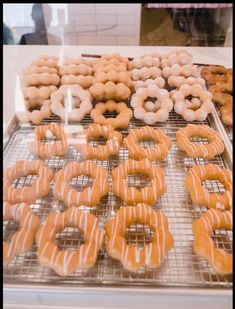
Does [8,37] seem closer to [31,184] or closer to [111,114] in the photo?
[111,114]

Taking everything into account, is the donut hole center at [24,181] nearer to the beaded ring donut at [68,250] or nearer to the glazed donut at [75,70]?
the beaded ring donut at [68,250]

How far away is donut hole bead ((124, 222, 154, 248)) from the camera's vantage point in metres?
1.12

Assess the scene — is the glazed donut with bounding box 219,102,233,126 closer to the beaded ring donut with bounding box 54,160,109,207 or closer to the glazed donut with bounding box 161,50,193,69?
the glazed donut with bounding box 161,50,193,69

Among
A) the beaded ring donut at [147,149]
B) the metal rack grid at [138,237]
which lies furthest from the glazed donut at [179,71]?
the metal rack grid at [138,237]

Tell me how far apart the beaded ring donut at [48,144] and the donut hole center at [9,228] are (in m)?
0.40

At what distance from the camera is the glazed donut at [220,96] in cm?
177

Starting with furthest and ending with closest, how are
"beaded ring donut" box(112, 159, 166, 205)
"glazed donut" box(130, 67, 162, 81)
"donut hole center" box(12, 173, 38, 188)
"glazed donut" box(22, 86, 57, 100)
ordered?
"glazed donut" box(130, 67, 162, 81) → "glazed donut" box(22, 86, 57, 100) → "donut hole center" box(12, 173, 38, 188) → "beaded ring donut" box(112, 159, 166, 205)

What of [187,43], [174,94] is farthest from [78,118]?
[187,43]

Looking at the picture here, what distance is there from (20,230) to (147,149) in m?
0.70

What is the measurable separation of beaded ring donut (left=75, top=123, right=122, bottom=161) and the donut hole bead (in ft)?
1.31

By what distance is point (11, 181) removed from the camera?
127 centimetres

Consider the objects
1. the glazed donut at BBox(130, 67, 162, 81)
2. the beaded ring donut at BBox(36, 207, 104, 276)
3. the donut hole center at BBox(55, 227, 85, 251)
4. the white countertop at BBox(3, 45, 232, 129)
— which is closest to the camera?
the beaded ring donut at BBox(36, 207, 104, 276)

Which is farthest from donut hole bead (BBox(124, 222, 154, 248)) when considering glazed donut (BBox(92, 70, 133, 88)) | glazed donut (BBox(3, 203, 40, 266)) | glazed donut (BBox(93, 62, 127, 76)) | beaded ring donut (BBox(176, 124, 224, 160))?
glazed donut (BBox(93, 62, 127, 76))

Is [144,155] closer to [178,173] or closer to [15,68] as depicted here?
[178,173]
